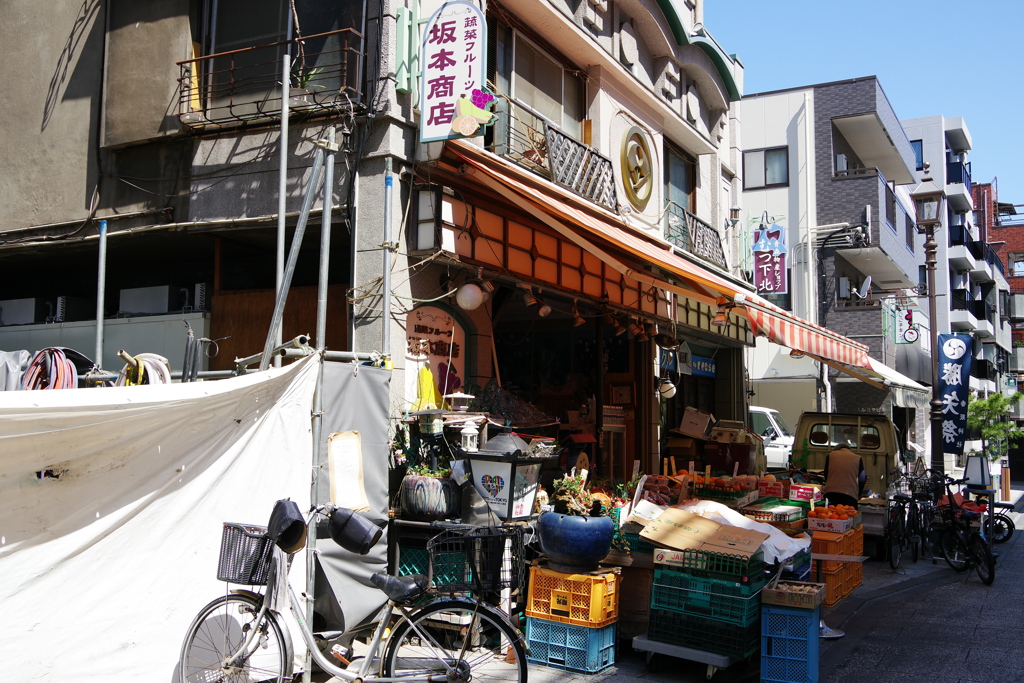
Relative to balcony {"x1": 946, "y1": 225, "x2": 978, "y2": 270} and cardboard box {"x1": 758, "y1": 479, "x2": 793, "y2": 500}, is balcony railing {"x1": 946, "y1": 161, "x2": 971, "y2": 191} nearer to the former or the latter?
balcony {"x1": 946, "y1": 225, "x2": 978, "y2": 270}

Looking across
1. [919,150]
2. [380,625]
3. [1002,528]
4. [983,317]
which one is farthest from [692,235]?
[983,317]

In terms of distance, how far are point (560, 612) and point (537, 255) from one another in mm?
5423

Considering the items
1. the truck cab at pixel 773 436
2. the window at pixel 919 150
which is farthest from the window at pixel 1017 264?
the truck cab at pixel 773 436

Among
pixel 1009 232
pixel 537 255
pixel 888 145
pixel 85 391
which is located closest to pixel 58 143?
pixel 537 255

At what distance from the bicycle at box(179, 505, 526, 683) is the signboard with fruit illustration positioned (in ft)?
15.2

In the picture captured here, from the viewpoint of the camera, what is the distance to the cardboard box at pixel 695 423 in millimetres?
17000

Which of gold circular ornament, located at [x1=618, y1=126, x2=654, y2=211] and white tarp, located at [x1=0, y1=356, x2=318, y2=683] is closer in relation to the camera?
white tarp, located at [x1=0, y1=356, x2=318, y2=683]

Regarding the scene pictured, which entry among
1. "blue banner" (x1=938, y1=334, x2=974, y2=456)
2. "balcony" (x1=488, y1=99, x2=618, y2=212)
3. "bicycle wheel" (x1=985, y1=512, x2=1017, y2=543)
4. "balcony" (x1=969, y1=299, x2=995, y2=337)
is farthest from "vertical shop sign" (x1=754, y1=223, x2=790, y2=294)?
"balcony" (x1=969, y1=299, x2=995, y2=337)

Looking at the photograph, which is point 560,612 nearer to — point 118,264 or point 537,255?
point 537,255

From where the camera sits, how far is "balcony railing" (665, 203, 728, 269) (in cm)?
1659

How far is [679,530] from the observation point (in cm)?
743

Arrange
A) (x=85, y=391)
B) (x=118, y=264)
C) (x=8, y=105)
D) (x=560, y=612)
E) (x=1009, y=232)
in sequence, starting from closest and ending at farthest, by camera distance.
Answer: (x=85, y=391), (x=560, y=612), (x=8, y=105), (x=118, y=264), (x=1009, y=232)

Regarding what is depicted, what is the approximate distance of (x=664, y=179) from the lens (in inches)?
663

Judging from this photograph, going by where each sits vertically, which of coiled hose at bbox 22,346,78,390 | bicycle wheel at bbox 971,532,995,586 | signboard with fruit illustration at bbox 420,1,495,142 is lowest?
bicycle wheel at bbox 971,532,995,586
